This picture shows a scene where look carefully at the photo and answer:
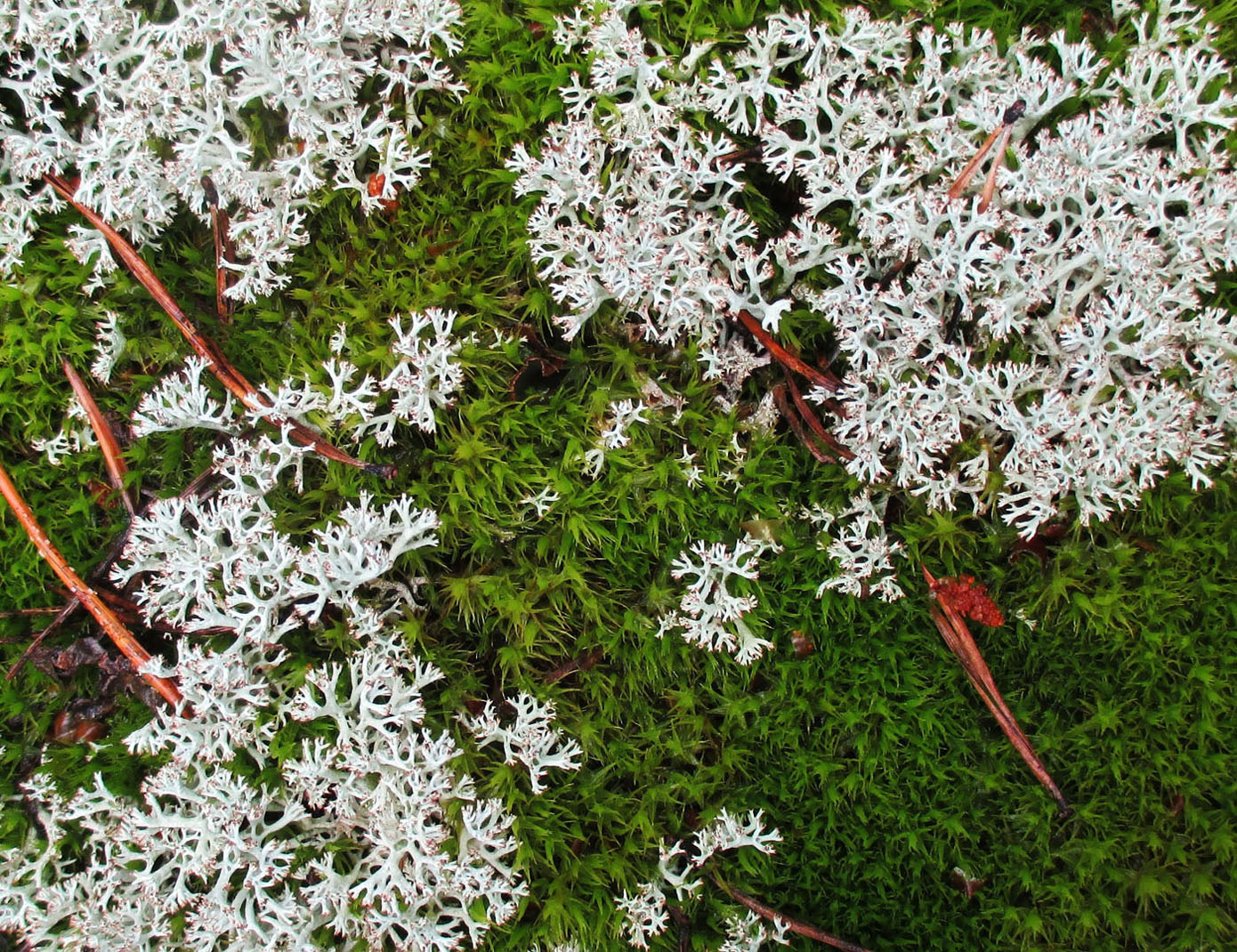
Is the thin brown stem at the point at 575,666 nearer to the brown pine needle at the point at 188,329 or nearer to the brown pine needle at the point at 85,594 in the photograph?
the brown pine needle at the point at 188,329

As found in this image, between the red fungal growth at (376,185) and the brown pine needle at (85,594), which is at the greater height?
the red fungal growth at (376,185)

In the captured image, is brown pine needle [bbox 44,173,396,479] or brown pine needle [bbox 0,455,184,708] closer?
brown pine needle [bbox 44,173,396,479]

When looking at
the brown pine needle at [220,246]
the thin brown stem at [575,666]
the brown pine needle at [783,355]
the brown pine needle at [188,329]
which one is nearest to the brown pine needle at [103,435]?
the brown pine needle at [188,329]

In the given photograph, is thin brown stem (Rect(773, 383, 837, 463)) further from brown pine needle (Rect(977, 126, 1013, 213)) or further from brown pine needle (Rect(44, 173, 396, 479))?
brown pine needle (Rect(44, 173, 396, 479))

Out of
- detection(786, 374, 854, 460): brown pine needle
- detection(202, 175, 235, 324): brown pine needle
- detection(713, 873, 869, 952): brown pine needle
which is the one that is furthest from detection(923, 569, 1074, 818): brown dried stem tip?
detection(202, 175, 235, 324): brown pine needle

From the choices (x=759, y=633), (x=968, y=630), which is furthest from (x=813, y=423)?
(x=968, y=630)

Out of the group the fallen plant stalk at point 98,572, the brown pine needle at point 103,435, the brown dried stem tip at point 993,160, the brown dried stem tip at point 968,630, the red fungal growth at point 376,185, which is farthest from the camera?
the brown pine needle at point 103,435

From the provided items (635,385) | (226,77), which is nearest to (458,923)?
(635,385)
